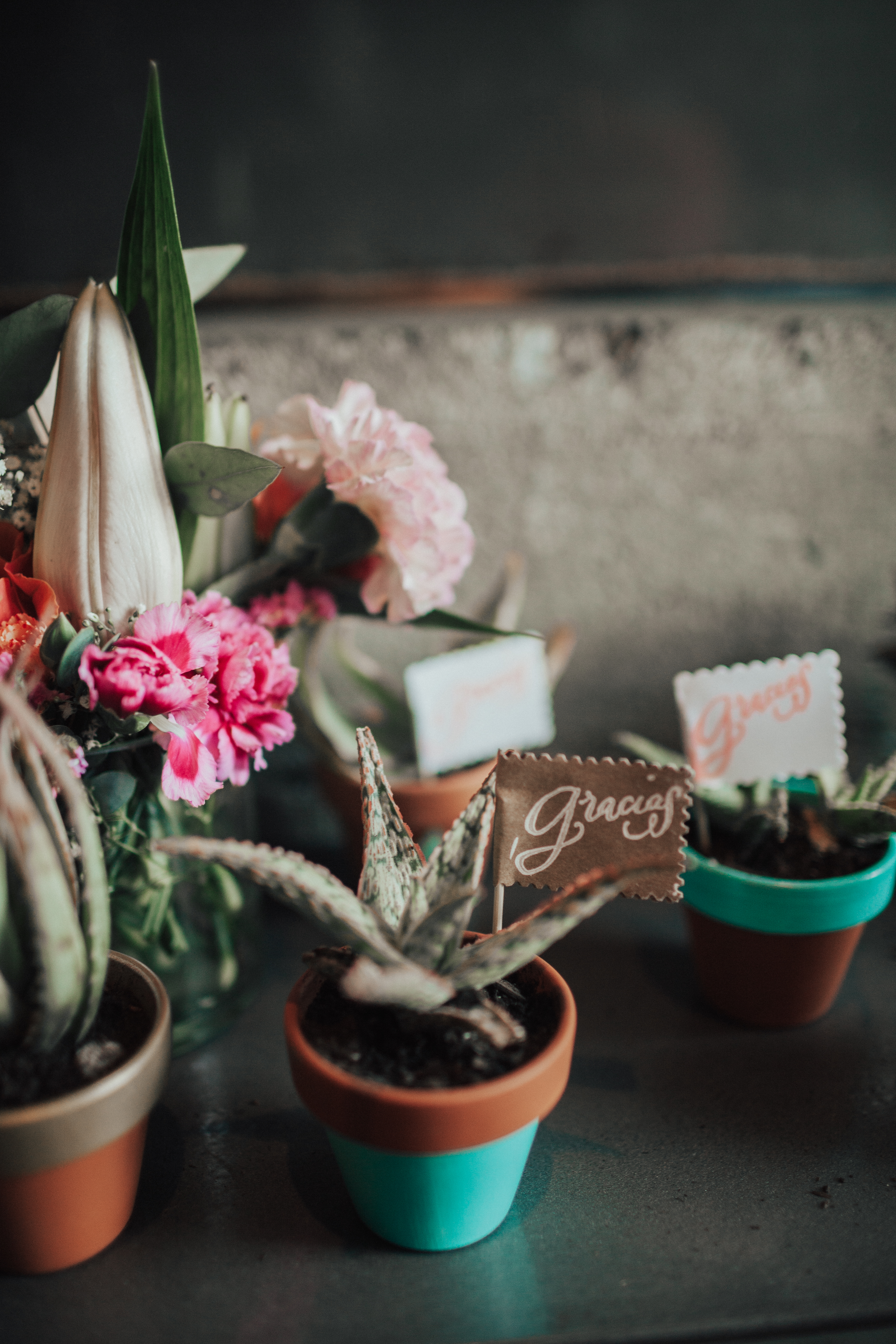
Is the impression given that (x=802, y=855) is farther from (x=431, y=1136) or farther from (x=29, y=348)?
(x=29, y=348)

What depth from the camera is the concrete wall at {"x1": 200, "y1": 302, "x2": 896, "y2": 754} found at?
78cm

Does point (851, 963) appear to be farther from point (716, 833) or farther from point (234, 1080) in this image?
point (234, 1080)

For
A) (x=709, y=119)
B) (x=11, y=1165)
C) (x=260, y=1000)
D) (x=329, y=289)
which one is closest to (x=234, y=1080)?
(x=260, y=1000)

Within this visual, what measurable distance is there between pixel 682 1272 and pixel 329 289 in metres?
0.76

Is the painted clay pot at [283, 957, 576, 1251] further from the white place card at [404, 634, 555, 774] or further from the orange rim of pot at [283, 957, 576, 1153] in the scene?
the white place card at [404, 634, 555, 774]

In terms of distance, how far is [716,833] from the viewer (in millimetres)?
647

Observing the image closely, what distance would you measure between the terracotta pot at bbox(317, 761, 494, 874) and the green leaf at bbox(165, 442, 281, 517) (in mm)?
283

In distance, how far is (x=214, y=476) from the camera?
0.48 meters

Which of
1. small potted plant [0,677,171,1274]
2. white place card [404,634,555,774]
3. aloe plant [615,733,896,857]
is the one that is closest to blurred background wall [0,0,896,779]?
white place card [404,634,555,774]

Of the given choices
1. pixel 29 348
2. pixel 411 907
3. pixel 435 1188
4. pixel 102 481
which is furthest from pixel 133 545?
pixel 435 1188

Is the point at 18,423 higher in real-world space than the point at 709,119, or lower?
lower

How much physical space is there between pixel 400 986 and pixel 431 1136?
0.23ft

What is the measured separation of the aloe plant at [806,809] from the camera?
1.97 ft

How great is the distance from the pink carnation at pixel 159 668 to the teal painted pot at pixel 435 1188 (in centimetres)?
22
